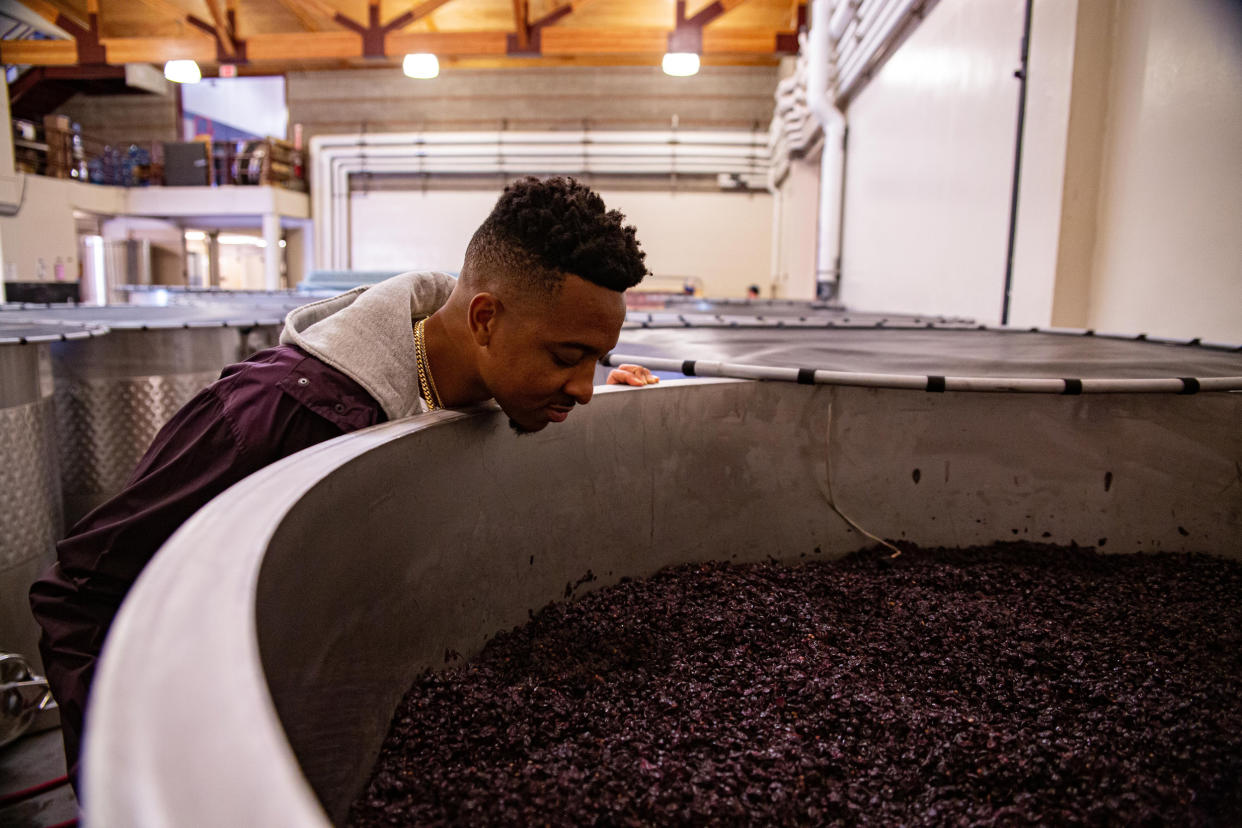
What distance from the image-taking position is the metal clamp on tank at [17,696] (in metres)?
1.42

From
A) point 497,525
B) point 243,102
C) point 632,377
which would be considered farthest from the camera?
point 243,102

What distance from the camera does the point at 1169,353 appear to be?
1.56 meters

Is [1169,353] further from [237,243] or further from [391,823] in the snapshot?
[237,243]

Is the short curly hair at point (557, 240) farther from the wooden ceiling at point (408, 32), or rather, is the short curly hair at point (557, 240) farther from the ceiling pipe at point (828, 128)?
the wooden ceiling at point (408, 32)

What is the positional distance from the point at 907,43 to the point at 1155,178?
2212 millimetres

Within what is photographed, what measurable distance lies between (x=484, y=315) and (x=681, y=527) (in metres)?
0.57

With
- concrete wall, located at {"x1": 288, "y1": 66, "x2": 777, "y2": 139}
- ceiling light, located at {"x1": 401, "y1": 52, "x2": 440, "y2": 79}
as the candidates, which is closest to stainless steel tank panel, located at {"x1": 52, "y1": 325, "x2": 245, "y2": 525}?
ceiling light, located at {"x1": 401, "y1": 52, "x2": 440, "y2": 79}

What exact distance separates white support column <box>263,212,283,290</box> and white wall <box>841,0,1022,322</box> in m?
6.99

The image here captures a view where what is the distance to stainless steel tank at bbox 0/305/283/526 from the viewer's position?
86.8 inches

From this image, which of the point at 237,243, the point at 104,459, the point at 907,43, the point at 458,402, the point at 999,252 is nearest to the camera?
the point at 458,402

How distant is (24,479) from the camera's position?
5.36 feet

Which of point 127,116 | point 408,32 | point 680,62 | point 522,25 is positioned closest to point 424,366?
point 680,62

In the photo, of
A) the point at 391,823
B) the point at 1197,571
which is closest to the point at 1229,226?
the point at 1197,571

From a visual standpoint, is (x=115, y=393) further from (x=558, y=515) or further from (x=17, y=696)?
(x=558, y=515)
